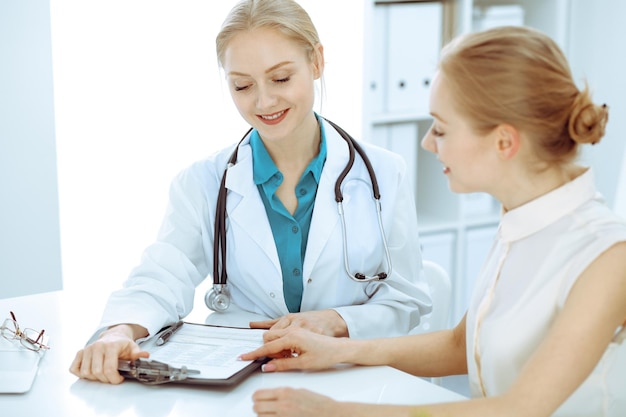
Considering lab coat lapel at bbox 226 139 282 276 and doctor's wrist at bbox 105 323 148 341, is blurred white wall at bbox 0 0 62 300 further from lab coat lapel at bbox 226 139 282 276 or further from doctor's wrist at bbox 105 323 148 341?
doctor's wrist at bbox 105 323 148 341

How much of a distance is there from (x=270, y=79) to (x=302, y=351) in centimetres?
58

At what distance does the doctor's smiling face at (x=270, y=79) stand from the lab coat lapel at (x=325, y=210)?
12 centimetres

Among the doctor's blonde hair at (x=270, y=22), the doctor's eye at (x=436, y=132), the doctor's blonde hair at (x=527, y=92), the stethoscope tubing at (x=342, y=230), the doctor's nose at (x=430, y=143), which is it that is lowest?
the stethoscope tubing at (x=342, y=230)

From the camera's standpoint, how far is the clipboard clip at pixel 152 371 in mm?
1369

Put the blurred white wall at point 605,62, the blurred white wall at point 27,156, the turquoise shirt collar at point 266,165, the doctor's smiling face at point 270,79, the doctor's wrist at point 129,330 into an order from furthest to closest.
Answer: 1. the blurred white wall at point 605,62
2. the blurred white wall at point 27,156
3. the turquoise shirt collar at point 266,165
4. the doctor's smiling face at point 270,79
5. the doctor's wrist at point 129,330

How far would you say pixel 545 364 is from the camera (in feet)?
3.78

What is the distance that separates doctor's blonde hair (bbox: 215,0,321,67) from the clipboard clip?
2.25ft

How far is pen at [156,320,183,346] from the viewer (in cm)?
155

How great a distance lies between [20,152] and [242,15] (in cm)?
127

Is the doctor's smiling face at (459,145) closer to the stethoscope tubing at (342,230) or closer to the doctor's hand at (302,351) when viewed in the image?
the doctor's hand at (302,351)

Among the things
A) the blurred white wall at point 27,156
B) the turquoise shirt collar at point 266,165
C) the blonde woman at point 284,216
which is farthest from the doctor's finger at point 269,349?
the blurred white wall at point 27,156

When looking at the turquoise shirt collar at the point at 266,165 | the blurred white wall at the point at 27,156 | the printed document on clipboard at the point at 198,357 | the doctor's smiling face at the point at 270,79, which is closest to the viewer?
the printed document on clipboard at the point at 198,357

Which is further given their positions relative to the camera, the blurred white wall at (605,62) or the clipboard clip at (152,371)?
the blurred white wall at (605,62)

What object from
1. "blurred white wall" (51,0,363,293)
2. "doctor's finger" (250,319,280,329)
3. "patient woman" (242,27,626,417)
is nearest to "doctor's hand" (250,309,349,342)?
"doctor's finger" (250,319,280,329)
